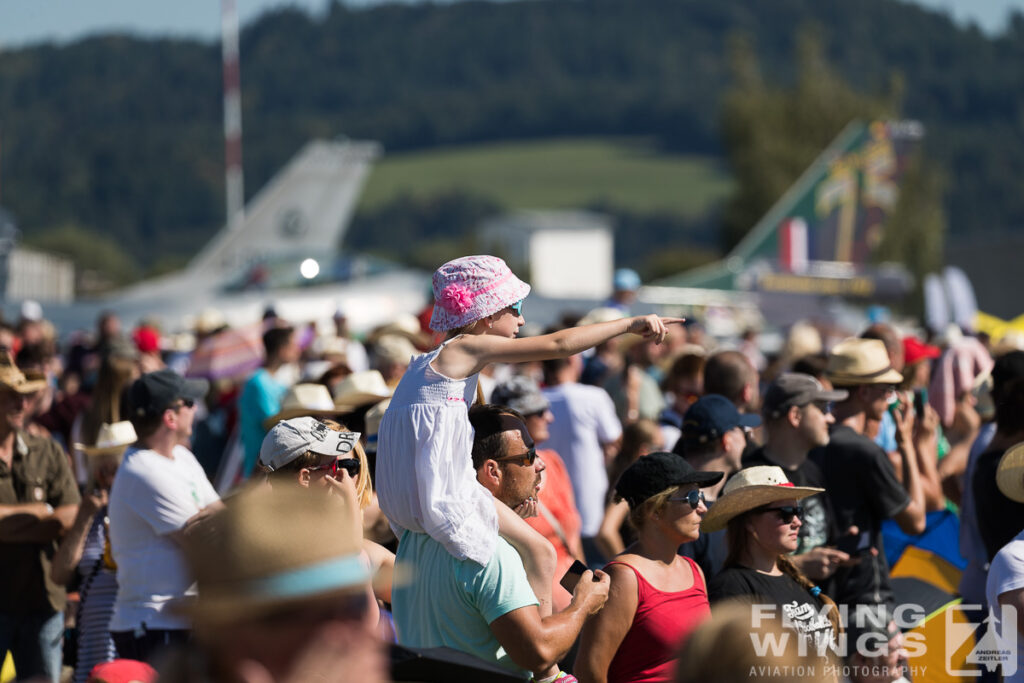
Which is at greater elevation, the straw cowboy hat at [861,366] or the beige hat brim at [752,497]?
the straw cowboy hat at [861,366]

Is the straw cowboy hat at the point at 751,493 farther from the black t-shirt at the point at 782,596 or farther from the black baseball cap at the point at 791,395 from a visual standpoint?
the black baseball cap at the point at 791,395

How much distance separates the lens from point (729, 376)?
5.82m

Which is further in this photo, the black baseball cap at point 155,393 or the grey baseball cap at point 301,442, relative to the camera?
the black baseball cap at point 155,393

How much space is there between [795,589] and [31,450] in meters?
3.20

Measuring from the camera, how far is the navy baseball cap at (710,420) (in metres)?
4.91

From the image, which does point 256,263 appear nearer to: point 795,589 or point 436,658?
point 795,589

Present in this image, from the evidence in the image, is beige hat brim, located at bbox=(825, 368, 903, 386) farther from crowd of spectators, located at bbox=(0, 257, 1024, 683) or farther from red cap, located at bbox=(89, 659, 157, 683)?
red cap, located at bbox=(89, 659, 157, 683)

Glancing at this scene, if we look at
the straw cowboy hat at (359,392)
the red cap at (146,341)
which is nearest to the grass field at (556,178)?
the red cap at (146,341)

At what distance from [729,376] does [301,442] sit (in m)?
2.83

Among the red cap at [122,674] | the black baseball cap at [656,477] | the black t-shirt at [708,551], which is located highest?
the black baseball cap at [656,477]

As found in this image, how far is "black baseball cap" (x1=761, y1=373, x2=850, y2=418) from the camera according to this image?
4773mm

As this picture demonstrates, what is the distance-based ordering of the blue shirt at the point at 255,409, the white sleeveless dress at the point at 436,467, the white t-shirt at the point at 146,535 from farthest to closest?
the blue shirt at the point at 255,409
the white t-shirt at the point at 146,535
the white sleeveless dress at the point at 436,467

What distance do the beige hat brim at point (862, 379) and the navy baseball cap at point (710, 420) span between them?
59 centimetres

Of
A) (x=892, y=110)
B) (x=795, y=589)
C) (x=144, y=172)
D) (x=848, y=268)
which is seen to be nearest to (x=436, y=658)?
(x=795, y=589)
